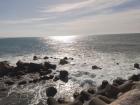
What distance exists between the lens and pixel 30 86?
32.6m

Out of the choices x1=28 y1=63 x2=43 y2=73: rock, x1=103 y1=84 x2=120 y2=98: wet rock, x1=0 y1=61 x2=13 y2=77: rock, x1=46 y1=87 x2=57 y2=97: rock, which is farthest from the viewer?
x1=28 y1=63 x2=43 y2=73: rock

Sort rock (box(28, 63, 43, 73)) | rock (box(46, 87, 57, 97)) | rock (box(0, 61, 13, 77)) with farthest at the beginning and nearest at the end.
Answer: rock (box(28, 63, 43, 73)) < rock (box(0, 61, 13, 77)) < rock (box(46, 87, 57, 97))

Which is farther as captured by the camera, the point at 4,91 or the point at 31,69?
the point at 31,69

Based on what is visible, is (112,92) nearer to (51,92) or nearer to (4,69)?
(51,92)

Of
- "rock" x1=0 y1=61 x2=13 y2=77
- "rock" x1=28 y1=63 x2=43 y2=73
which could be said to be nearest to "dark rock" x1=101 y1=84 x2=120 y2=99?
"rock" x1=28 y1=63 x2=43 y2=73

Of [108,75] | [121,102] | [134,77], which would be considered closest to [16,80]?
[108,75]

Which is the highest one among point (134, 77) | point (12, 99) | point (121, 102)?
point (121, 102)

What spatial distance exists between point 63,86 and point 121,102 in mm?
20565

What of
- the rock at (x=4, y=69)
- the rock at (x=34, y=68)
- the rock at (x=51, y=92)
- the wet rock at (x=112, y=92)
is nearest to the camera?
the wet rock at (x=112, y=92)

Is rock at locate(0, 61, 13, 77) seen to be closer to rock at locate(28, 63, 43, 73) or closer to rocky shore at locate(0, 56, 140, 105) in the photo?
rocky shore at locate(0, 56, 140, 105)

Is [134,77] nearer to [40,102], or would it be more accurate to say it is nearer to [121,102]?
[40,102]

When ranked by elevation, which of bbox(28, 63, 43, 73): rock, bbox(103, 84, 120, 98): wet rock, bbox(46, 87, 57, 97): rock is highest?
bbox(103, 84, 120, 98): wet rock

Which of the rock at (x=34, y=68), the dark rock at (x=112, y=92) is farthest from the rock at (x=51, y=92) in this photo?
the rock at (x=34, y=68)

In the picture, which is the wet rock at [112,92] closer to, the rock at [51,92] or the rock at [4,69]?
the rock at [51,92]
